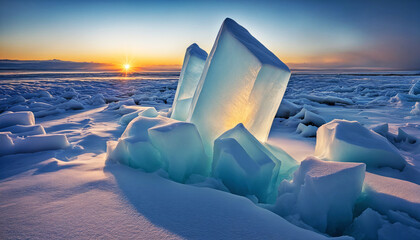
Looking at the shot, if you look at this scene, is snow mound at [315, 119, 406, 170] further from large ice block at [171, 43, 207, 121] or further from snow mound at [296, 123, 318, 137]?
large ice block at [171, 43, 207, 121]

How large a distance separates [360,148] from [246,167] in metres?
0.89

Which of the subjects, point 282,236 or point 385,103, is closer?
point 282,236

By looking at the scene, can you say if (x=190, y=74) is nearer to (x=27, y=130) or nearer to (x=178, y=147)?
(x=178, y=147)

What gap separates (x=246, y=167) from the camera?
141 cm

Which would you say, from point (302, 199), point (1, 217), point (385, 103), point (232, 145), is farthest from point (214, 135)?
point (385, 103)

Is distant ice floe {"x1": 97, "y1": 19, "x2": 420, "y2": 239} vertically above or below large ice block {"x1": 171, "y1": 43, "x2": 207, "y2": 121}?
below

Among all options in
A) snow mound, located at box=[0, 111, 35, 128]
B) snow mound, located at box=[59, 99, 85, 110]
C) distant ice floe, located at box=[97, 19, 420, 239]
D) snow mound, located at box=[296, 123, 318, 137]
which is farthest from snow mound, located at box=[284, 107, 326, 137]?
snow mound, located at box=[59, 99, 85, 110]

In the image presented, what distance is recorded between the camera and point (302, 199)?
1.18 m

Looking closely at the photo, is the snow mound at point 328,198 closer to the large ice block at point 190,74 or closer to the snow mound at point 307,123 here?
the snow mound at point 307,123

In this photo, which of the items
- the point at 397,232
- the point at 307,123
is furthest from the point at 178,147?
the point at 307,123

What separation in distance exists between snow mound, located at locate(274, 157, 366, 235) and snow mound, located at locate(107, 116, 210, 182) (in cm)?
66

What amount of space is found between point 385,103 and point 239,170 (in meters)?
6.54

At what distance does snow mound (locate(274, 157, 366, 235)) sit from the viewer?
114cm

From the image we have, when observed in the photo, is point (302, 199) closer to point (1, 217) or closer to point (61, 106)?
point (1, 217)
